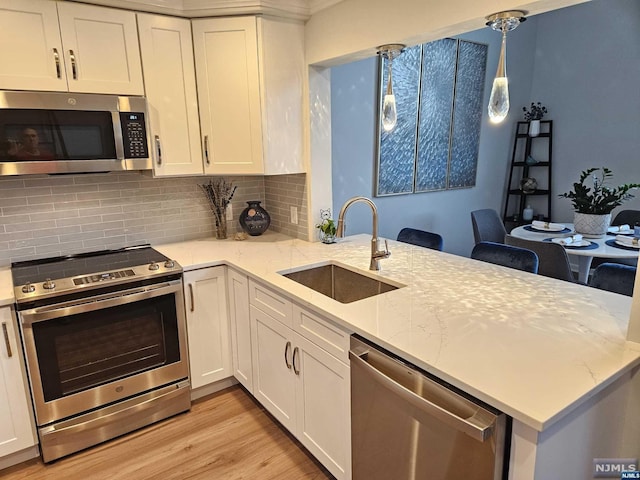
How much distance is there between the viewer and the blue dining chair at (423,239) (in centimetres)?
285

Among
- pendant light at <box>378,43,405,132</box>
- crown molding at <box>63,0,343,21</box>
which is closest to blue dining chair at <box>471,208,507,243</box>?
pendant light at <box>378,43,405,132</box>

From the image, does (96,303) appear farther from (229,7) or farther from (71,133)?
(229,7)

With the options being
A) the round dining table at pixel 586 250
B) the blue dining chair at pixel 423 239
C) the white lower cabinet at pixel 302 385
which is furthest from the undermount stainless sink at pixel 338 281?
the round dining table at pixel 586 250

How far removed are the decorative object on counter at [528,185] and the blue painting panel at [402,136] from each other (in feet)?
6.24

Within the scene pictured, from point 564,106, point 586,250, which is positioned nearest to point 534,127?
point 564,106

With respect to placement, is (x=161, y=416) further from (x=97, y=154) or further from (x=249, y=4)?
(x=249, y=4)

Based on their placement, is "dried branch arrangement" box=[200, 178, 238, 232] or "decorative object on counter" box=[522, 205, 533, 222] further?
"decorative object on counter" box=[522, 205, 533, 222]

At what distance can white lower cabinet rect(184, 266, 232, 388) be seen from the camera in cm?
246

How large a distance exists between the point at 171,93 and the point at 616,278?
2581 mm

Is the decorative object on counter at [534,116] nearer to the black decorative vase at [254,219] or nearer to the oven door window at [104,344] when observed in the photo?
the black decorative vase at [254,219]

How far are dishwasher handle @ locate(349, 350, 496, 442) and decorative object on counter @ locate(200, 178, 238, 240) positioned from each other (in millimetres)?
1719

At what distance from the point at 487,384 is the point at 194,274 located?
68.9 inches

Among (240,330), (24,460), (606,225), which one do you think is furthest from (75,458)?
(606,225)
